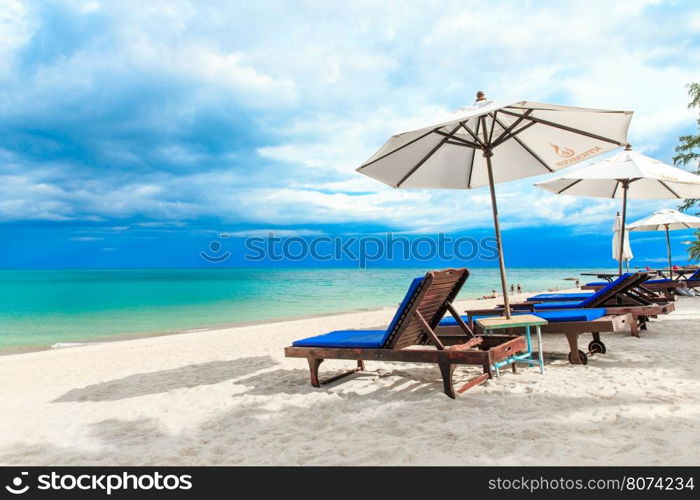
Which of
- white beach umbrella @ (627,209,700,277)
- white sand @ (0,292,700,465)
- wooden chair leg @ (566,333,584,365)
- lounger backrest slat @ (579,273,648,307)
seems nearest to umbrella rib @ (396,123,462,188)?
white sand @ (0,292,700,465)

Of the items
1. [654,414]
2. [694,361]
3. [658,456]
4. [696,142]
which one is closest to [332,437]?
[658,456]

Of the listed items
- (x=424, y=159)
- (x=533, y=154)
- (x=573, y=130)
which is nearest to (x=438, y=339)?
(x=424, y=159)

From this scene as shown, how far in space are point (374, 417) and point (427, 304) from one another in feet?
3.86

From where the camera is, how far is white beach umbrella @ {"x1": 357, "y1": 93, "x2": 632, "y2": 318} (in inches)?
188

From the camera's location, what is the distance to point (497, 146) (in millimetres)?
6094

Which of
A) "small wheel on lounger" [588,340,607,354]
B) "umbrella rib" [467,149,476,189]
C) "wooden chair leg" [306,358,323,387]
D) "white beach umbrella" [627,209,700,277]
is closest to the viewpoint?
"wooden chair leg" [306,358,323,387]

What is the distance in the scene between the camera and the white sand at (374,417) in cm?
281

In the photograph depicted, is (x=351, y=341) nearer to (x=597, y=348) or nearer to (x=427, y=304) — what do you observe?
(x=427, y=304)

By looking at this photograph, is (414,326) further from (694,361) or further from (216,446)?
(694,361)

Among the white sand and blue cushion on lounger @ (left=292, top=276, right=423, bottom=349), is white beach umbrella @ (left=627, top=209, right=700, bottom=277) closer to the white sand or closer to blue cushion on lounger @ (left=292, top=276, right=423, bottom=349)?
the white sand

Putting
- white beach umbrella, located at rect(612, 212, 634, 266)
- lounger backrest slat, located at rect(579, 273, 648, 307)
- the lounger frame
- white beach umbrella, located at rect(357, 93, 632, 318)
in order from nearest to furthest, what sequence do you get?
1. the lounger frame
2. white beach umbrella, located at rect(357, 93, 632, 318)
3. lounger backrest slat, located at rect(579, 273, 648, 307)
4. white beach umbrella, located at rect(612, 212, 634, 266)

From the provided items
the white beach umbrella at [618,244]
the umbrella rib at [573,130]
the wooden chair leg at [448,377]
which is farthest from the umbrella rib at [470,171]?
the white beach umbrella at [618,244]

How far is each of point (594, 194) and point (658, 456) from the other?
8.06 meters

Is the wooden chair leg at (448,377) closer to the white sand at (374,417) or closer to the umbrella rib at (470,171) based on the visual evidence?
the white sand at (374,417)
